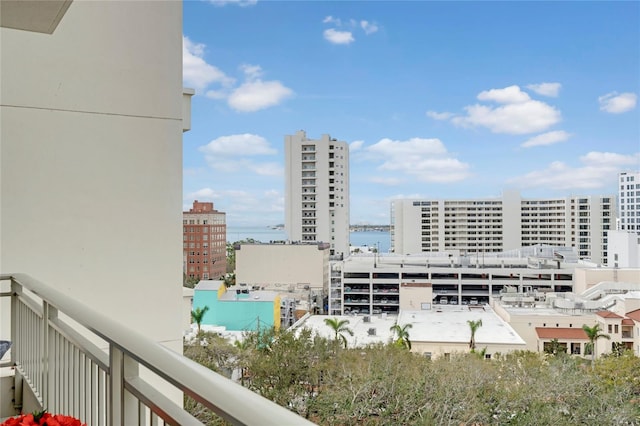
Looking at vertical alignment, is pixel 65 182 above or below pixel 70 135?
below

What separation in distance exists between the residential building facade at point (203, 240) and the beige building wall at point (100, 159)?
8131 millimetres

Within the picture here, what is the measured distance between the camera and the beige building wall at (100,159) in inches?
76.7

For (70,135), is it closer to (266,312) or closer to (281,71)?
(266,312)

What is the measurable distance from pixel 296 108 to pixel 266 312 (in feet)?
50.3

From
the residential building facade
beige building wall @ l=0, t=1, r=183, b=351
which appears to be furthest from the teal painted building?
beige building wall @ l=0, t=1, r=183, b=351

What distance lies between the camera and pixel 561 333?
9047 millimetres

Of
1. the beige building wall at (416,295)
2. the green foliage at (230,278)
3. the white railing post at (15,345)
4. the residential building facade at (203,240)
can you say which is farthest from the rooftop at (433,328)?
the white railing post at (15,345)

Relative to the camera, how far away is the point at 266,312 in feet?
37.4

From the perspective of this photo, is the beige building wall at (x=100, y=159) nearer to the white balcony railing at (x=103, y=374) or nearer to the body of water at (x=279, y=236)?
the white balcony railing at (x=103, y=374)

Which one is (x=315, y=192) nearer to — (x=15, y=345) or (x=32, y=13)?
(x=15, y=345)

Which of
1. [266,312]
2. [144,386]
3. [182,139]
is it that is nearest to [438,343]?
[266,312]

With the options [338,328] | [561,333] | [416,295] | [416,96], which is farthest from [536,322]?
[416,96]

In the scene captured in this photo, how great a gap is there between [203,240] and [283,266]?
6192 mm

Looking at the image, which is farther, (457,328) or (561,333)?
(457,328)
